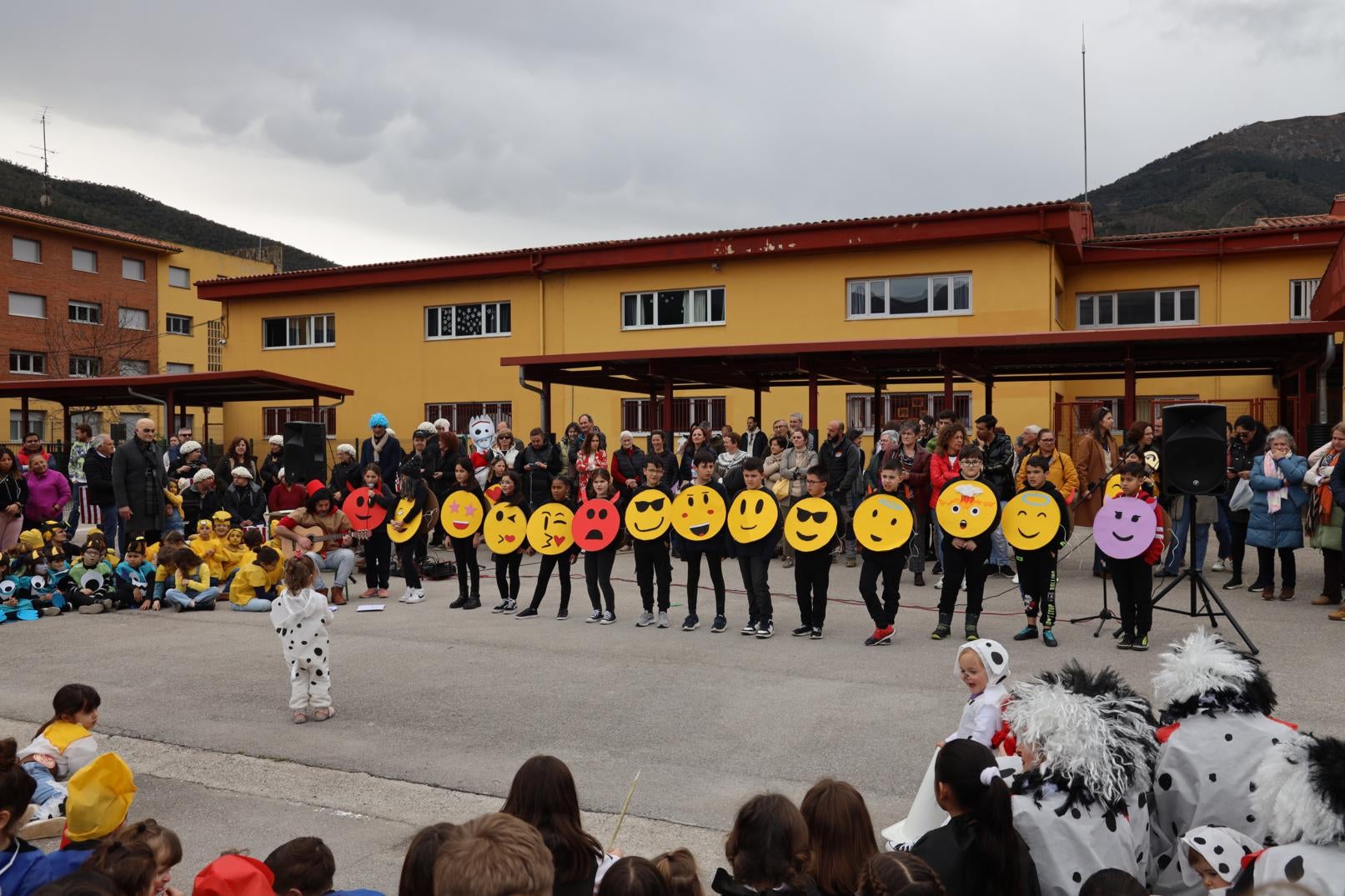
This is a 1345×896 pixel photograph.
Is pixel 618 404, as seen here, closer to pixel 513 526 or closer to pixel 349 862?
pixel 513 526

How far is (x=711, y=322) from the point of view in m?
26.9

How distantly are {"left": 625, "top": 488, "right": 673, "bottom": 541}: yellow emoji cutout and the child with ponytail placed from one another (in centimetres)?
706

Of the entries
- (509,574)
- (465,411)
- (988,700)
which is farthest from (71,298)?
(988,700)

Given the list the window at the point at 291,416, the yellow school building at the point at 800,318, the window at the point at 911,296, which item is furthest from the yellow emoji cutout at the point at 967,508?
the window at the point at 291,416

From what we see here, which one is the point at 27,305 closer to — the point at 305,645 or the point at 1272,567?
the point at 305,645

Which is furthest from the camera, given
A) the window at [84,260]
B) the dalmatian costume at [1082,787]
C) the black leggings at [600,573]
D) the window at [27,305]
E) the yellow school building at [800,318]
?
the window at [84,260]

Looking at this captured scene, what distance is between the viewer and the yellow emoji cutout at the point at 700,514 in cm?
1030

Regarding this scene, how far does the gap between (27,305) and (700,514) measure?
4985 centimetres

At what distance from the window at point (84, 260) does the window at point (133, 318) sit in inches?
95.5

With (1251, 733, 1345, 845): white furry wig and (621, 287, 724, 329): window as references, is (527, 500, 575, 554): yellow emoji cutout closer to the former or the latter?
(1251, 733, 1345, 845): white furry wig

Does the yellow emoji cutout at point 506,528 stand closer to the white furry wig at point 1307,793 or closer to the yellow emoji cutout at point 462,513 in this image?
the yellow emoji cutout at point 462,513

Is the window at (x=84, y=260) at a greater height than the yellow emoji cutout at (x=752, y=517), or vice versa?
the window at (x=84, y=260)

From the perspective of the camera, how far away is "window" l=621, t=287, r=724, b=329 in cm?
2697

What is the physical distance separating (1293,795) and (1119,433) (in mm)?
23713
